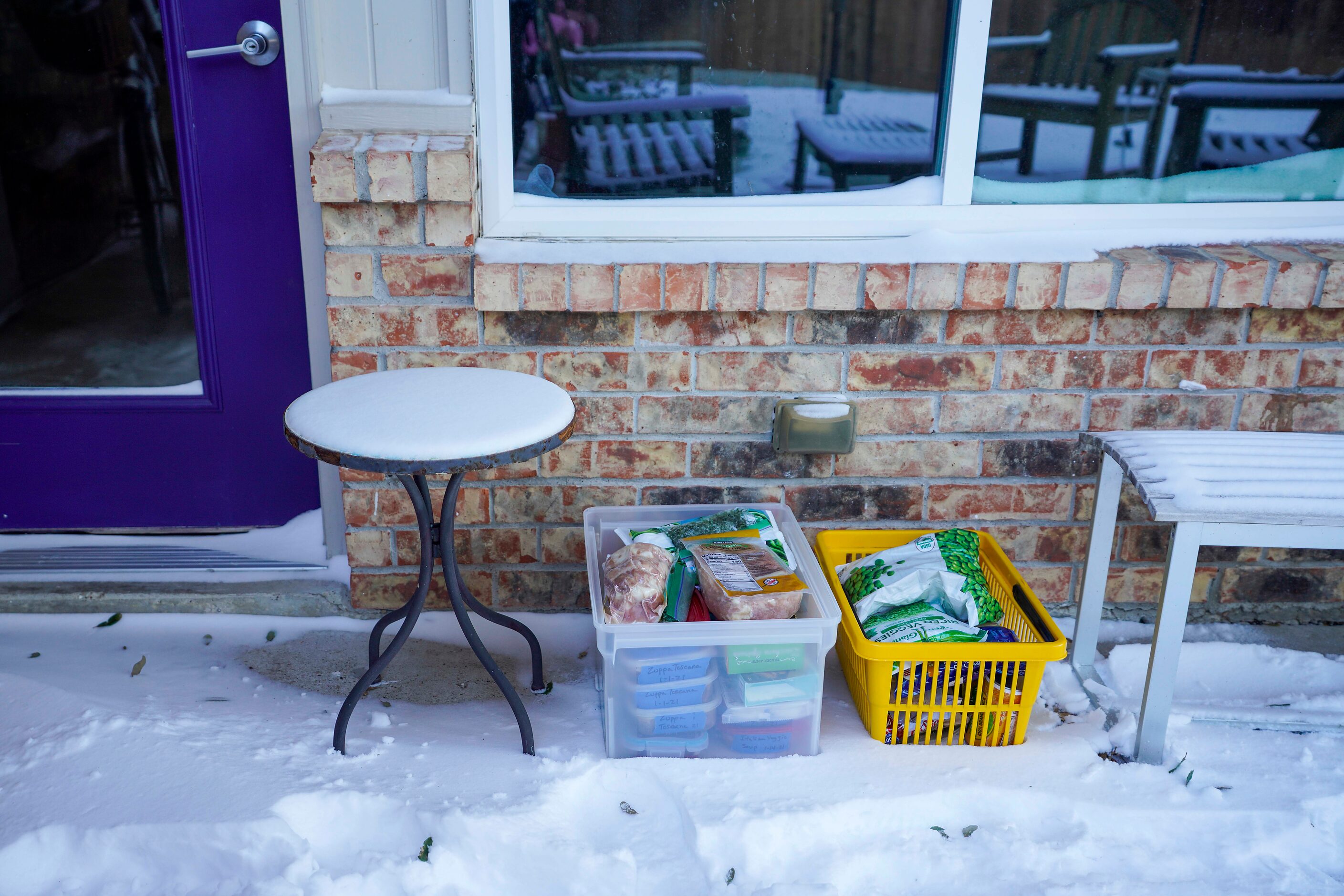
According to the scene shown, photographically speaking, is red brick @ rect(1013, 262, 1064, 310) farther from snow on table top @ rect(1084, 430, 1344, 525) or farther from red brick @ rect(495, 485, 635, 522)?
red brick @ rect(495, 485, 635, 522)

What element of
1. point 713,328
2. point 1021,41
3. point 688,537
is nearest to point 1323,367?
point 1021,41

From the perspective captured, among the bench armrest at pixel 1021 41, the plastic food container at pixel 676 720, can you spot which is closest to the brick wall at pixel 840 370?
the bench armrest at pixel 1021 41

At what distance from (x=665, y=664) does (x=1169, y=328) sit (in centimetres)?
132

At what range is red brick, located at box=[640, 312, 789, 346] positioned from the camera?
2203 mm

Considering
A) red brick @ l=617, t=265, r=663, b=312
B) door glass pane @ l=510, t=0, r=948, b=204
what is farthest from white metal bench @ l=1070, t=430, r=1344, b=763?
red brick @ l=617, t=265, r=663, b=312

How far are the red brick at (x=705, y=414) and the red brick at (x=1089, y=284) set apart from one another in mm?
654

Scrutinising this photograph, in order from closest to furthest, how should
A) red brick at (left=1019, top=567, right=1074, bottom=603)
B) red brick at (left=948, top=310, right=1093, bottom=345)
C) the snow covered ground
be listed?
the snow covered ground, red brick at (left=948, top=310, right=1093, bottom=345), red brick at (left=1019, top=567, right=1074, bottom=603)

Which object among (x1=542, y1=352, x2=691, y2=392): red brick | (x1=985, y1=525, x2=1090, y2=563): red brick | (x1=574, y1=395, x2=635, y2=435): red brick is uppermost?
(x1=542, y1=352, x2=691, y2=392): red brick

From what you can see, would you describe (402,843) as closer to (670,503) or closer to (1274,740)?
(670,503)

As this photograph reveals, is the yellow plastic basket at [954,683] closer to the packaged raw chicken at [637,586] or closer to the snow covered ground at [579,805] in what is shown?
the snow covered ground at [579,805]

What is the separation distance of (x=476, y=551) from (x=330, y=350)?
547 mm

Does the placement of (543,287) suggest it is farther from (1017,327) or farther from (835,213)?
(1017,327)

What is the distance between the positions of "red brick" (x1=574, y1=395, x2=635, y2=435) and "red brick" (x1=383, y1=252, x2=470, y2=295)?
35 cm

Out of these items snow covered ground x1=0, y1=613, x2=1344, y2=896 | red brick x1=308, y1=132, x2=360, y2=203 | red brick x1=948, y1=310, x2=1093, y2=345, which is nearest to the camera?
snow covered ground x1=0, y1=613, x2=1344, y2=896
